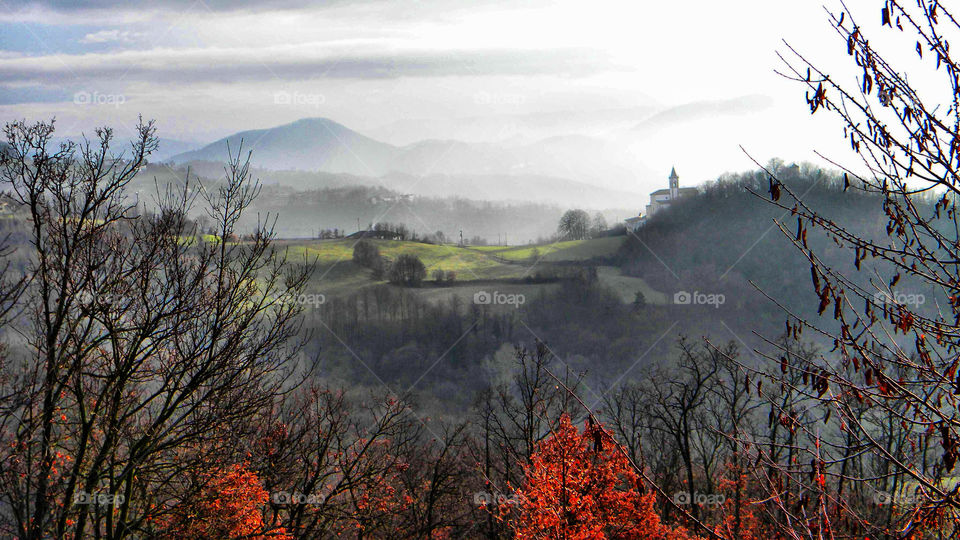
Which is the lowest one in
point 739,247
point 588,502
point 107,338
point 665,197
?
point 588,502

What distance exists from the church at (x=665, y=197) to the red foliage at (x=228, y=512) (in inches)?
3764

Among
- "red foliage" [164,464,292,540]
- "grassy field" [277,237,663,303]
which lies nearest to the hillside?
"grassy field" [277,237,663,303]

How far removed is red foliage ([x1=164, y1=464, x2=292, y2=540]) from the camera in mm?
8977

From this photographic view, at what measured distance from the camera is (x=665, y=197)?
107 m

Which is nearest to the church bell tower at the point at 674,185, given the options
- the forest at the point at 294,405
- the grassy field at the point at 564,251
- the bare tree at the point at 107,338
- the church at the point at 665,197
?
the church at the point at 665,197

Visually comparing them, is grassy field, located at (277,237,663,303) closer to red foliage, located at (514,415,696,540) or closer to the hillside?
the hillside

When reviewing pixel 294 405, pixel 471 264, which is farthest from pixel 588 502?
pixel 471 264

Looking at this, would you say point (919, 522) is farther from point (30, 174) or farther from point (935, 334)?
point (30, 174)

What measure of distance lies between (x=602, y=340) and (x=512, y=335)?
13.2 m

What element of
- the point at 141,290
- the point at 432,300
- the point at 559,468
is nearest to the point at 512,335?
the point at 432,300

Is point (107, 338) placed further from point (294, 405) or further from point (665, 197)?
point (665, 197)

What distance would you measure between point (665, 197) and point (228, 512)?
→ 332 feet

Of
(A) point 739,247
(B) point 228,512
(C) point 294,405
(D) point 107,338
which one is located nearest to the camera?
(D) point 107,338

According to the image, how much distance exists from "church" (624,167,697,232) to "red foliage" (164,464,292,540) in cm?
9560
